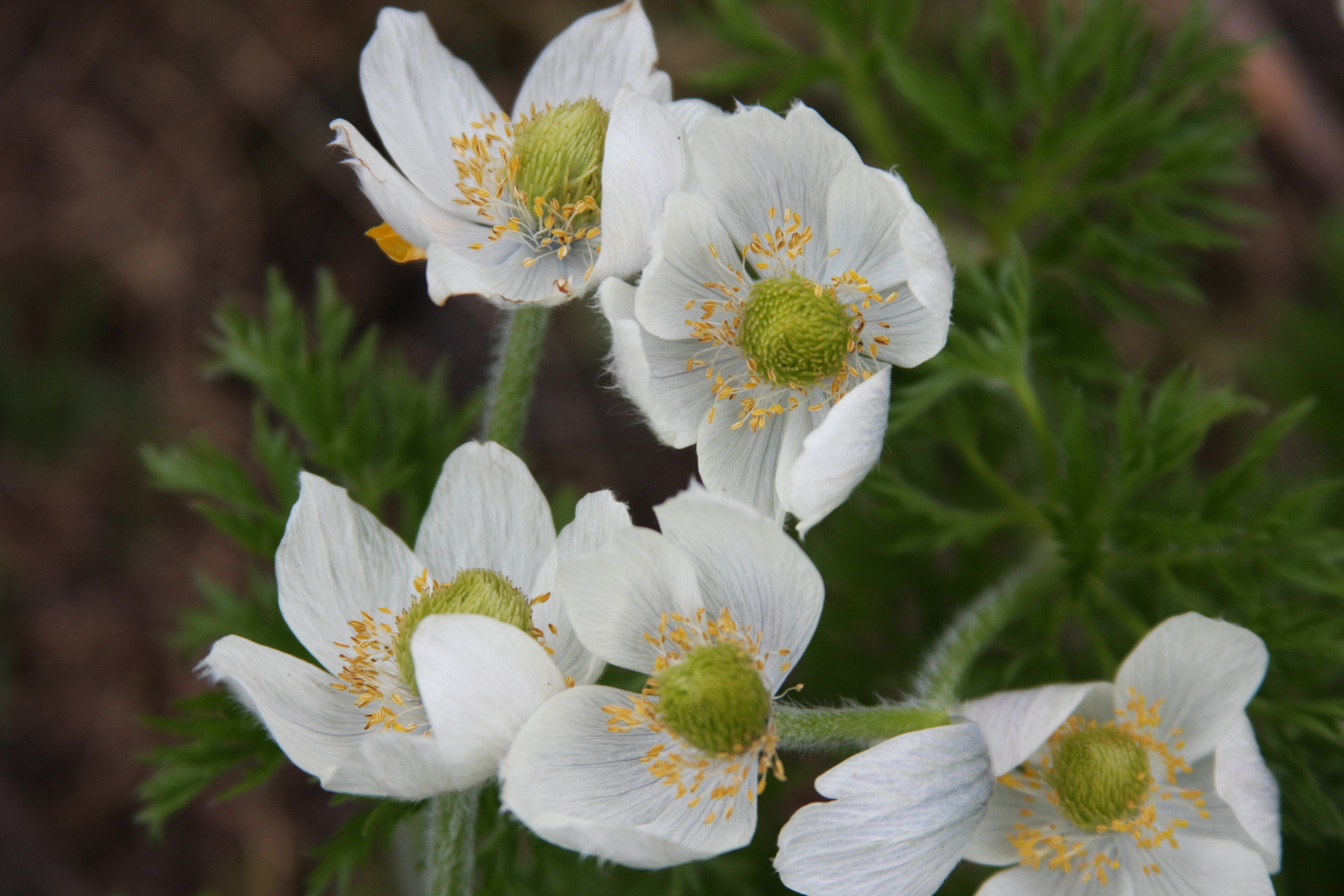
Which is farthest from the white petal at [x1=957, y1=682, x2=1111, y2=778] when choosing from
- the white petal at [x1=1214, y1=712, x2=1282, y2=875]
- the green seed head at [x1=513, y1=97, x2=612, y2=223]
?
the green seed head at [x1=513, y1=97, x2=612, y2=223]

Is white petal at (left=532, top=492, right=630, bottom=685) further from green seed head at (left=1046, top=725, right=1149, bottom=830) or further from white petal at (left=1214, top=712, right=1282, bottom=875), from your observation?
white petal at (left=1214, top=712, right=1282, bottom=875)

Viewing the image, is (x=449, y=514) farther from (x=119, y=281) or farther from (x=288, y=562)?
(x=119, y=281)

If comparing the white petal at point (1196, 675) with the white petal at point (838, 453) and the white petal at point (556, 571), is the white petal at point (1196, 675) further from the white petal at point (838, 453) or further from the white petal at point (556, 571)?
the white petal at point (556, 571)

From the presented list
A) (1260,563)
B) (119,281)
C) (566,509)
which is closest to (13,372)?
(119,281)

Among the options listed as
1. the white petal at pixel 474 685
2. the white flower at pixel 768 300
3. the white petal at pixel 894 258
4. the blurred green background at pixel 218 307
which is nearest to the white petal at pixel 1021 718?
the white flower at pixel 768 300

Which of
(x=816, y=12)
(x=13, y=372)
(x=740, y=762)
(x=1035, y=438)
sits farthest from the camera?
(x=13, y=372)

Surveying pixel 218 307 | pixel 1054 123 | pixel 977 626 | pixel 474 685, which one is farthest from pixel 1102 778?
pixel 218 307
